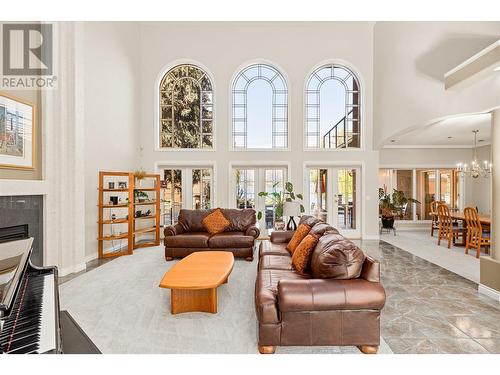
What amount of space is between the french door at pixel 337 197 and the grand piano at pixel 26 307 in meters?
6.36

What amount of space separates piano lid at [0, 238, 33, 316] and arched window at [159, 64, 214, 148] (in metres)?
5.80

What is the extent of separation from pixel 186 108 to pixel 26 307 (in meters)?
6.68

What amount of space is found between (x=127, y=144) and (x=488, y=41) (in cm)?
719

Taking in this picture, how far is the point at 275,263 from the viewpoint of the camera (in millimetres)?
3168

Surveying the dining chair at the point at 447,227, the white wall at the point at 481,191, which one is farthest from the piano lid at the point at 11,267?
the white wall at the point at 481,191

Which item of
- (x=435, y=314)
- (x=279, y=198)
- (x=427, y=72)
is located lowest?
(x=435, y=314)

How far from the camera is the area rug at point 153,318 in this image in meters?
2.19

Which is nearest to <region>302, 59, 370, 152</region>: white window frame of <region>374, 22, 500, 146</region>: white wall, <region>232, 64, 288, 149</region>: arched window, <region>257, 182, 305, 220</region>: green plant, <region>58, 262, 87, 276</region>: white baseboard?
<region>232, 64, 288, 149</region>: arched window

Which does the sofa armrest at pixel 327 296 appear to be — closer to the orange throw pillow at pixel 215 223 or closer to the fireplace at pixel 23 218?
the orange throw pillow at pixel 215 223

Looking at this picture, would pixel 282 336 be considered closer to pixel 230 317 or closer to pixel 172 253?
pixel 230 317

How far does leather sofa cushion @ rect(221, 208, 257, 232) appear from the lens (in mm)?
5406

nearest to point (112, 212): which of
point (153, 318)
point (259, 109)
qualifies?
point (153, 318)

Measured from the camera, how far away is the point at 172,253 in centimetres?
484

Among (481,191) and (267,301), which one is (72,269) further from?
(481,191)
